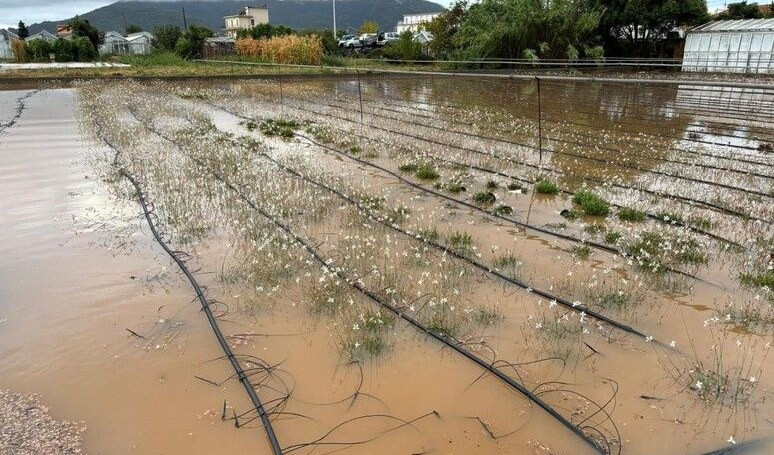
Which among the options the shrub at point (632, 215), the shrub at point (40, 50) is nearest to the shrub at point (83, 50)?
the shrub at point (40, 50)

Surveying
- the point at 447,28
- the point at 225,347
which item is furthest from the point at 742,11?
the point at 225,347

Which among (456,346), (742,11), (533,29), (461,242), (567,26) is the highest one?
(742,11)

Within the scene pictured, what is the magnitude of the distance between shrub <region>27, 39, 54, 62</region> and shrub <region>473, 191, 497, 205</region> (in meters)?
54.8

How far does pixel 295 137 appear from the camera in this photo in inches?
545

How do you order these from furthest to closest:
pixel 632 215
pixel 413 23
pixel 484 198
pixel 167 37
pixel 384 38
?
pixel 413 23 → pixel 167 37 → pixel 384 38 → pixel 484 198 → pixel 632 215

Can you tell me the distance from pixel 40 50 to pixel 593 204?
5710 centimetres

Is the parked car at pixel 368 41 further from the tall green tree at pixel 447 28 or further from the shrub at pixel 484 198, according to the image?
the shrub at pixel 484 198

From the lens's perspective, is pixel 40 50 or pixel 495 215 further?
pixel 40 50

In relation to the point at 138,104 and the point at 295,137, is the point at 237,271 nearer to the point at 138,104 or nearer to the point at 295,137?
the point at 295,137

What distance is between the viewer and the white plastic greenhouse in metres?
26.6

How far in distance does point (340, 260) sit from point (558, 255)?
2599mm

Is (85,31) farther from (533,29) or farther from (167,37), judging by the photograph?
(533,29)

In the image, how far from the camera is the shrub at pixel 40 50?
162 ft

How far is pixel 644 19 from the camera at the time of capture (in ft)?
113
